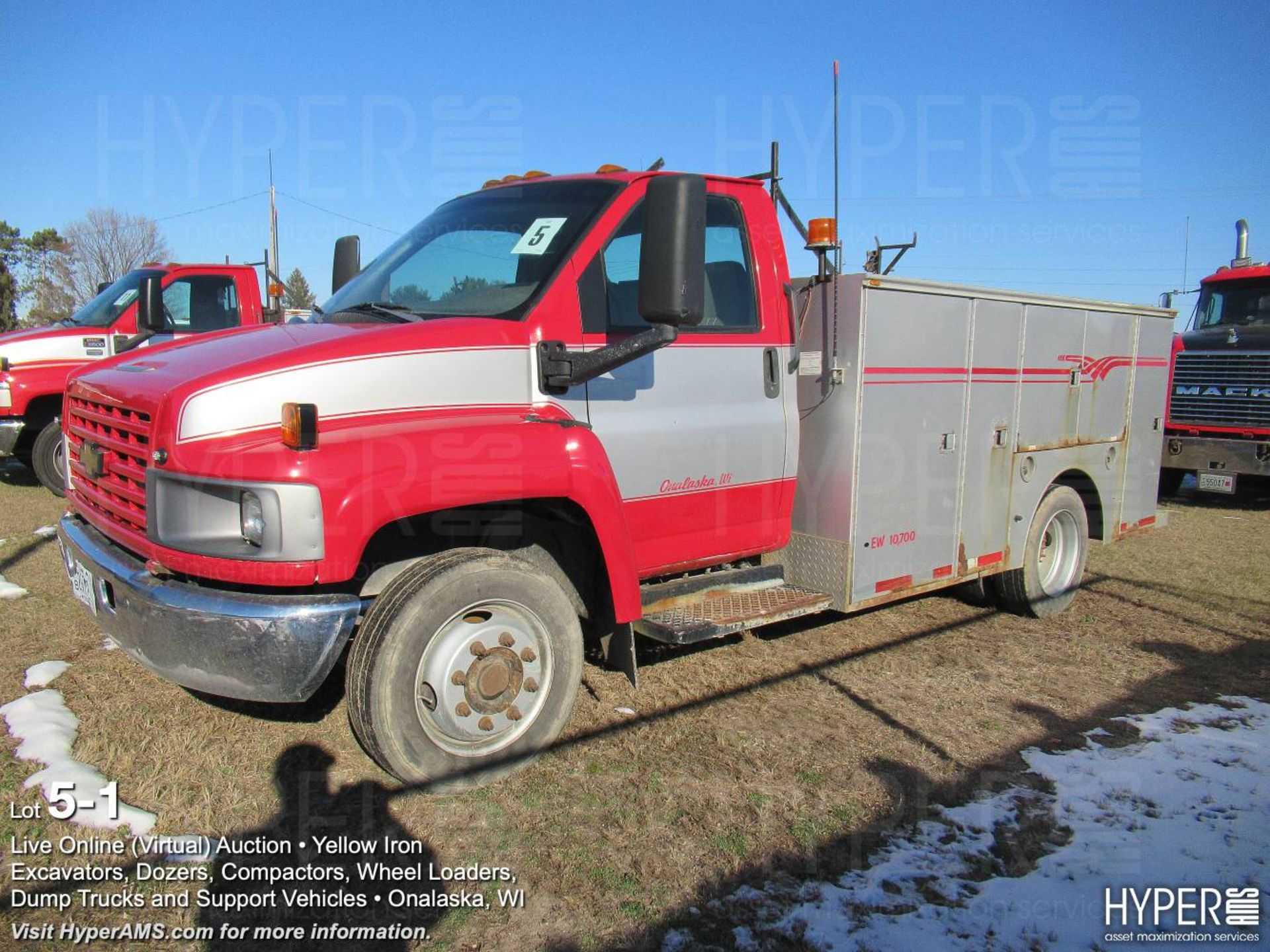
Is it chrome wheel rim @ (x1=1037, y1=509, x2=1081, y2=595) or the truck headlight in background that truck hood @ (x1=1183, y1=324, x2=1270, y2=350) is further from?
the truck headlight in background

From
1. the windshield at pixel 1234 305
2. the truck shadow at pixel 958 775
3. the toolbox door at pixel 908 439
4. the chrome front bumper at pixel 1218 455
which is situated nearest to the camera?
the truck shadow at pixel 958 775

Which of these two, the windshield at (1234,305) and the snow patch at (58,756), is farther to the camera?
the windshield at (1234,305)

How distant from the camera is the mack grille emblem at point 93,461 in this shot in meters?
3.41

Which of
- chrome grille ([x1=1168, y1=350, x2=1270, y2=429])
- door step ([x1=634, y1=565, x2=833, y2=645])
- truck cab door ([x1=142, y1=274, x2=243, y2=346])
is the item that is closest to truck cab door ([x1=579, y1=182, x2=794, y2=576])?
door step ([x1=634, y1=565, x2=833, y2=645])

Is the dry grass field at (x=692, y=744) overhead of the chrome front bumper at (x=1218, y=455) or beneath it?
beneath

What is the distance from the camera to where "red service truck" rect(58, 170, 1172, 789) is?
2.87 m

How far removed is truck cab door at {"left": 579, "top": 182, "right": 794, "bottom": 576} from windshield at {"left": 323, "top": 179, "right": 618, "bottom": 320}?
209 millimetres

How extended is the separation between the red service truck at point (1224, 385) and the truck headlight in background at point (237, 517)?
10.4m

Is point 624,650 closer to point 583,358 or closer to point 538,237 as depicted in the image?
point 583,358

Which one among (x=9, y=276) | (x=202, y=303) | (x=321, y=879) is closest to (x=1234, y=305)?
(x=202, y=303)

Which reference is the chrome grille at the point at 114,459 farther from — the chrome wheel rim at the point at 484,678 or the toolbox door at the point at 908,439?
the toolbox door at the point at 908,439

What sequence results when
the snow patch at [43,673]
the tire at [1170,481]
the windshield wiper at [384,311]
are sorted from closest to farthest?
the windshield wiper at [384,311] → the snow patch at [43,673] → the tire at [1170,481]

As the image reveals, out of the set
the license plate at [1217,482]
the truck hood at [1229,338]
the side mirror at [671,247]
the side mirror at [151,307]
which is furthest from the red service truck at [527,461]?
the truck hood at [1229,338]

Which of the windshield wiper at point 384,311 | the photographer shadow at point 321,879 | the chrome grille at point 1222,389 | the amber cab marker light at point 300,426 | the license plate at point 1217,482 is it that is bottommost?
the license plate at point 1217,482
